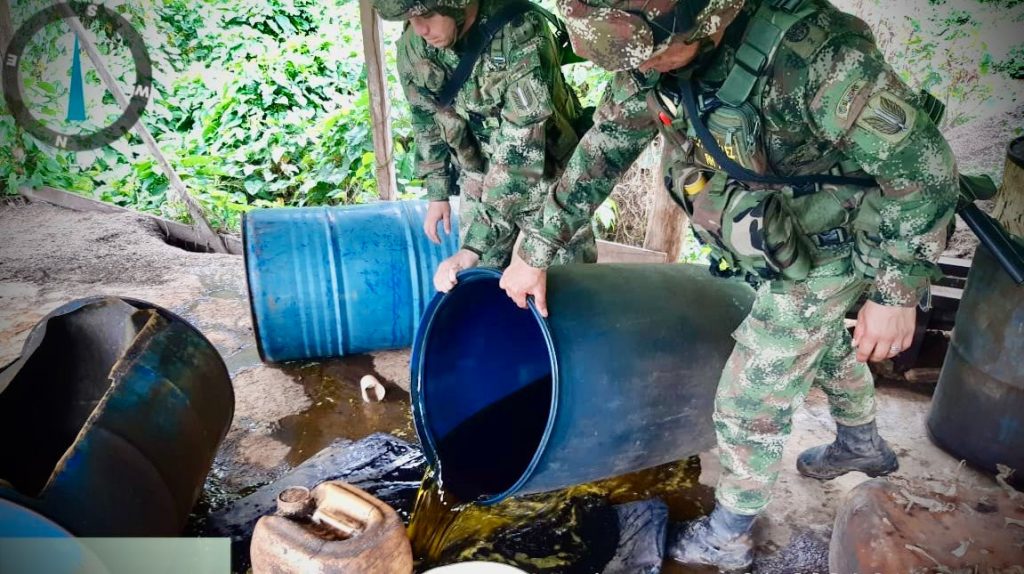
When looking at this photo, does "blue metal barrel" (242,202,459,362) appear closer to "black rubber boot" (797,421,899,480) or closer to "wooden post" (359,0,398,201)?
"wooden post" (359,0,398,201)

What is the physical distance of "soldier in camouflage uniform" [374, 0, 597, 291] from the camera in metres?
2.33

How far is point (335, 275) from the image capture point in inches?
124

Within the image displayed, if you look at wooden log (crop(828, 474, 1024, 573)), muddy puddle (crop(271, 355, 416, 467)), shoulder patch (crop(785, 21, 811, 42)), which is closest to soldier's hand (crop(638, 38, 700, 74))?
shoulder patch (crop(785, 21, 811, 42))

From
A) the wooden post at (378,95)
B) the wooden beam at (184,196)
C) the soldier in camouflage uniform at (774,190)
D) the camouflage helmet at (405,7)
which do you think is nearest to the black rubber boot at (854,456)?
the soldier in camouflage uniform at (774,190)

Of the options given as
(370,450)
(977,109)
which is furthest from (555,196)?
(977,109)

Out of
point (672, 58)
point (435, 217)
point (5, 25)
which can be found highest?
point (5, 25)

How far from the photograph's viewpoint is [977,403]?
245cm

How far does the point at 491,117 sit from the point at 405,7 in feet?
1.76

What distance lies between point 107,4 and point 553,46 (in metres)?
6.06

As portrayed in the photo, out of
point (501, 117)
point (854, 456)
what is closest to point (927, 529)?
point (854, 456)

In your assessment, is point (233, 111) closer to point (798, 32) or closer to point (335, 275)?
point (335, 275)

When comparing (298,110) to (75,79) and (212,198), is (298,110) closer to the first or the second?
(212,198)

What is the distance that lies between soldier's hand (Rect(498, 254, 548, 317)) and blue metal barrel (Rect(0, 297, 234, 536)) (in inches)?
40.7

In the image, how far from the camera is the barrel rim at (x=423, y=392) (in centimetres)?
187
